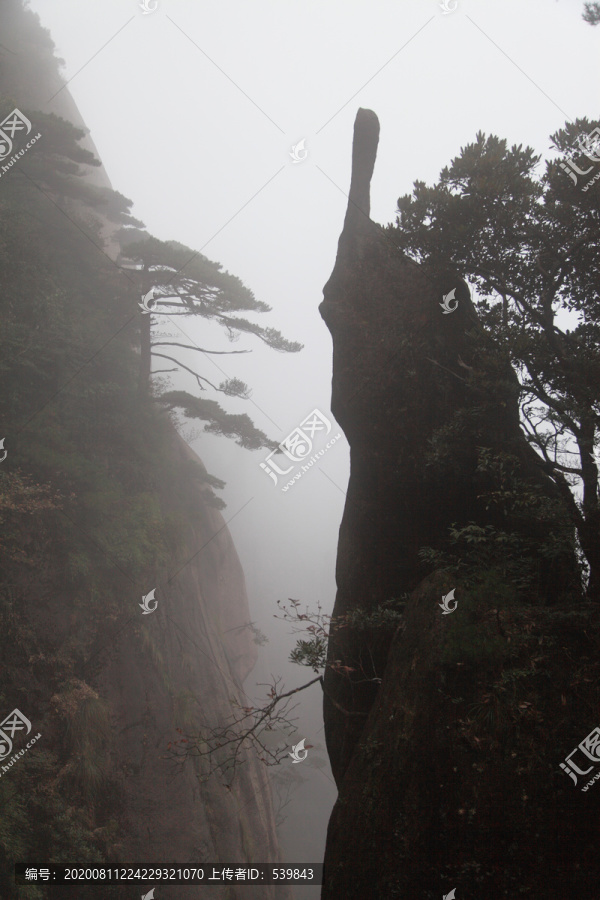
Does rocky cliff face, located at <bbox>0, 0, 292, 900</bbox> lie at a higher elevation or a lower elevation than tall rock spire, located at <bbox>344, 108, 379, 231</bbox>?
lower

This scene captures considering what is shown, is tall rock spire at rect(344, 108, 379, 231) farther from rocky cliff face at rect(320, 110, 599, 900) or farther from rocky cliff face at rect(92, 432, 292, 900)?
rocky cliff face at rect(92, 432, 292, 900)

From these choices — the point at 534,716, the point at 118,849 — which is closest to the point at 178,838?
the point at 118,849

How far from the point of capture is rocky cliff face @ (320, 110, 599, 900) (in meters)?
3.52

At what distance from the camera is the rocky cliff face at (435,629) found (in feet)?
11.5

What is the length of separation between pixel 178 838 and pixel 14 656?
18.2 feet

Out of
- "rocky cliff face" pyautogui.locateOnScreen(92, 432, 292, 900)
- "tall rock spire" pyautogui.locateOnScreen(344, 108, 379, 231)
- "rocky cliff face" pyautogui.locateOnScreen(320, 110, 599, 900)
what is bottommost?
"rocky cliff face" pyautogui.locateOnScreen(92, 432, 292, 900)

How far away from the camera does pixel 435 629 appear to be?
4.80m

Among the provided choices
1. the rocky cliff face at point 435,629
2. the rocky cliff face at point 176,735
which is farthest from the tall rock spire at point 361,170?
the rocky cliff face at point 176,735

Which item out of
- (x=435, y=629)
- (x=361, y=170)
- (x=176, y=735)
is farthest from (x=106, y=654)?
(x=361, y=170)

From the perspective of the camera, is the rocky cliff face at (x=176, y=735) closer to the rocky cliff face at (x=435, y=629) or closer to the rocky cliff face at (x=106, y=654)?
the rocky cliff face at (x=106, y=654)

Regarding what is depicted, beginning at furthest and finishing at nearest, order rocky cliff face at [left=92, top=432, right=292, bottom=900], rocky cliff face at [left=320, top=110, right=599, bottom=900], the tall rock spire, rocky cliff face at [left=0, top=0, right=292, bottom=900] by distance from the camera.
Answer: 1. rocky cliff face at [left=92, top=432, right=292, bottom=900]
2. rocky cliff face at [left=0, top=0, right=292, bottom=900]
3. the tall rock spire
4. rocky cliff face at [left=320, top=110, right=599, bottom=900]

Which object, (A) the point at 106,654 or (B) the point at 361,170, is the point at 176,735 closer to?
(A) the point at 106,654

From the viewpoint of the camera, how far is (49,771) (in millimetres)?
9422

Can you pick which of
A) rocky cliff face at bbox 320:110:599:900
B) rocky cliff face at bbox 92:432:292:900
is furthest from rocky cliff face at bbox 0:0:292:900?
rocky cliff face at bbox 320:110:599:900
